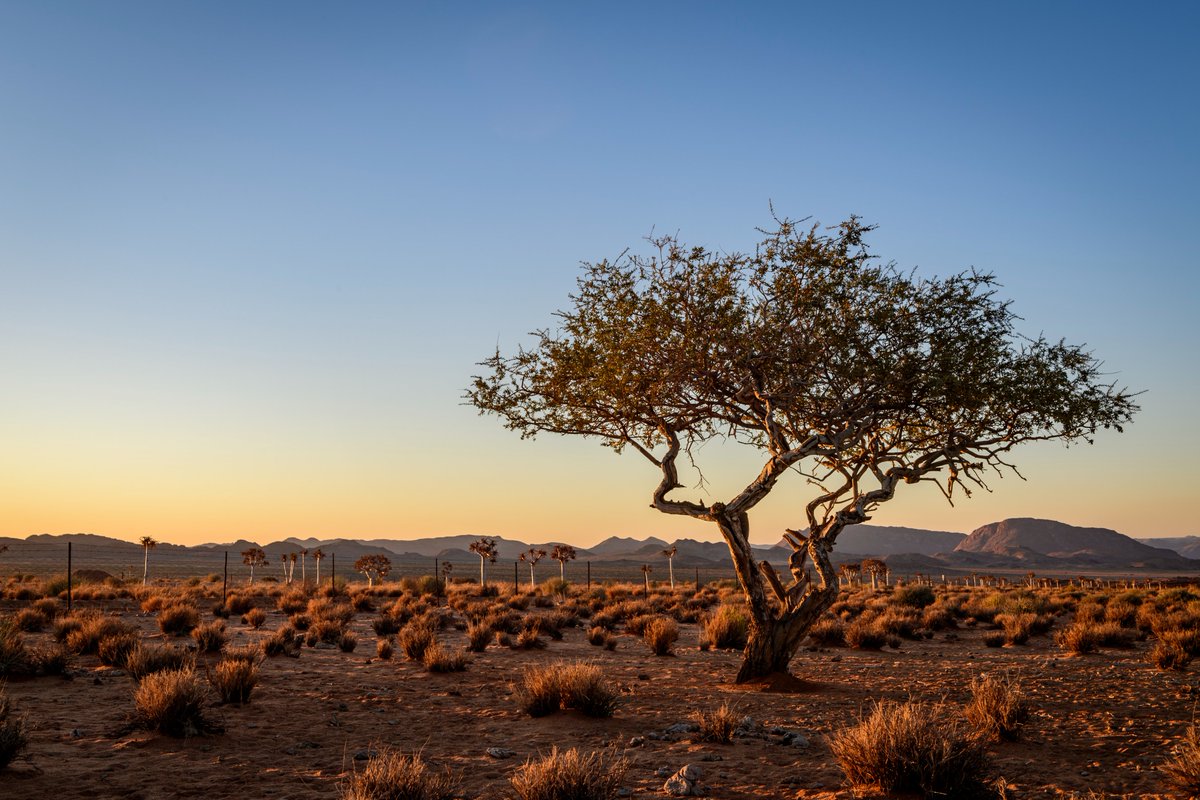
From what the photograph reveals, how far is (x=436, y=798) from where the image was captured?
7.93m

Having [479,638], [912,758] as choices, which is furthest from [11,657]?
[912,758]

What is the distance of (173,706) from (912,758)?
9.93 metres

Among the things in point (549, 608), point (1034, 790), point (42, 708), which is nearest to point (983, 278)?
point (1034, 790)

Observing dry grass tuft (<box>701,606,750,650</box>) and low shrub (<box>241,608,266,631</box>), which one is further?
low shrub (<box>241,608,266,631</box>)

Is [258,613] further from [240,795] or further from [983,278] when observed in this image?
[983,278]

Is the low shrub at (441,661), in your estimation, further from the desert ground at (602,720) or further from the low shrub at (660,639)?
the low shrub at (660,639)

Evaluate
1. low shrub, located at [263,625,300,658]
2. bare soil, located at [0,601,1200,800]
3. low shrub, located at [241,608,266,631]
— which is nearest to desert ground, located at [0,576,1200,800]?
bare soil, located at [0,601,1200,800]

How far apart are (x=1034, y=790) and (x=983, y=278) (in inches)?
405

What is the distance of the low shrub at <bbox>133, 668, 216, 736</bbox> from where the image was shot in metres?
11.2

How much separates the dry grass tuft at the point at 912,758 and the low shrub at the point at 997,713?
2485mm

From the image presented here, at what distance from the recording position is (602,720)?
12.8 metres

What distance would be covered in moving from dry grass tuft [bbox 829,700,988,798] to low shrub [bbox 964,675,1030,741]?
2485 mm

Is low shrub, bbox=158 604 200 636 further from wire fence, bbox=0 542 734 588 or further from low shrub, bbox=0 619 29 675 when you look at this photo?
wire fence, bbox=0 542 734 588

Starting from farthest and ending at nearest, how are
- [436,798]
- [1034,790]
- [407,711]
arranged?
[407,711] → [1034,790] → [436,798]
